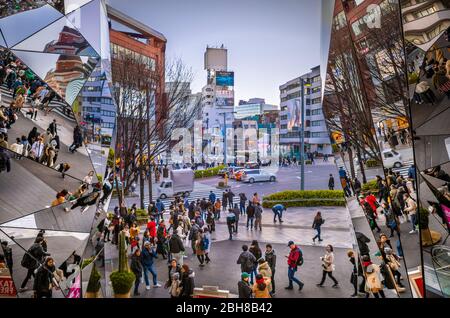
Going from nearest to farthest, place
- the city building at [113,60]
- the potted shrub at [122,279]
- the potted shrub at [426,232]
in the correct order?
the potted shrub at [426,232] < the city building at [113,60] < the potted shrub at [122,279]

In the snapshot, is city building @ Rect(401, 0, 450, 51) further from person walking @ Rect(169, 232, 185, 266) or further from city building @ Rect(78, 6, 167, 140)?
person walking @ Rect(169, 232, 185, 266)

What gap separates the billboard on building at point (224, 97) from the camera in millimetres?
6298

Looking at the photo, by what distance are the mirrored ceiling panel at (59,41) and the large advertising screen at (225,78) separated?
98.5 inches

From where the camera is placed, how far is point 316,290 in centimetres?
465

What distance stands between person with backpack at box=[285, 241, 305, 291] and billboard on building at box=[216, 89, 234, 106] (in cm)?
298

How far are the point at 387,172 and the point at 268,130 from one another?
14.8 ft

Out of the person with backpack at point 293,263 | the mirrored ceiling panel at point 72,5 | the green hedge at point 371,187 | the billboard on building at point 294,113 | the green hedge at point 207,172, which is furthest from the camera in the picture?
the green hedge at point 207,172

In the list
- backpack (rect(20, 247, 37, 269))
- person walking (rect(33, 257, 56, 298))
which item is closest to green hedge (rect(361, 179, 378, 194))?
person walking (rect(33, 257, 56, 298))

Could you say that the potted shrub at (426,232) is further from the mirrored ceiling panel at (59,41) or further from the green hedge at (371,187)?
the mirrored ceiling panel at (59,41)

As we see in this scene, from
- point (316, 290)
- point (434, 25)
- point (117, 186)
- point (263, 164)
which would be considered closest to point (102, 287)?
point (117, 186)

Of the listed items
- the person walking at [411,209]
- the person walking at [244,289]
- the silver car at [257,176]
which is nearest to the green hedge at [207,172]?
the silver car at [257,176]

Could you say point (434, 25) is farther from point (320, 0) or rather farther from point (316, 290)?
point (316, 290)

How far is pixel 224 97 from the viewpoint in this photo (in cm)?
643

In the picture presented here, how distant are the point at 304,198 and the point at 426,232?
3358 millimetres
